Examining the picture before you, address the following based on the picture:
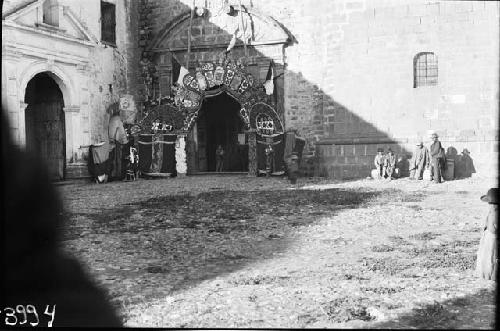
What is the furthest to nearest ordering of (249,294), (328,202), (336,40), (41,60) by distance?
(336,40)
(41,60)
(328,202)
(249,294)

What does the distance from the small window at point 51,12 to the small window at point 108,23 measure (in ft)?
7.19

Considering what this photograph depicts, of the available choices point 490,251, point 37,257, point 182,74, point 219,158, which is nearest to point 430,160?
point 219,158

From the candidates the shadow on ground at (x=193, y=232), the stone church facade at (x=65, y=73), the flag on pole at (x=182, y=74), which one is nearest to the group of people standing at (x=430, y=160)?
the shadow on ground at (x=193, y=232)

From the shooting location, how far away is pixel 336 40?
656 inches

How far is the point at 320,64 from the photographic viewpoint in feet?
57.3

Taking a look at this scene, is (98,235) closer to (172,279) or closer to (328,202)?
(172,279)

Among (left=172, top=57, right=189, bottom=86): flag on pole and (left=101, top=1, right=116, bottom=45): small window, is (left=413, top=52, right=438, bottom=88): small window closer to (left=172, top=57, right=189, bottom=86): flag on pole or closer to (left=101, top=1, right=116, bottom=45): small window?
(left=172, top=57, right=189, bottom=86): flag on pole

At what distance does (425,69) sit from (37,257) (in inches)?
606

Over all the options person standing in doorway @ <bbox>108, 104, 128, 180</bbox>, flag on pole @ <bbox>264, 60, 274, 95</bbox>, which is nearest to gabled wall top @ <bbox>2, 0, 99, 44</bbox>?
person standing in doorway @ <bbox>108, 104, 128, 180</bbox>

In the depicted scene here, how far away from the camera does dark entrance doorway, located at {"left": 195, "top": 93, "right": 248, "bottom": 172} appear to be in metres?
21.2

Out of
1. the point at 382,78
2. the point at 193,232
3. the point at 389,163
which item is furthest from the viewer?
the point at 382,78

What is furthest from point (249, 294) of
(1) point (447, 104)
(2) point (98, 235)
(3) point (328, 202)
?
(1) point (447, 104)

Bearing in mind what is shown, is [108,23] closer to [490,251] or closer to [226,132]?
[226,132]

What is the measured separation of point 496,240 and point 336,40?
12.4 meters
